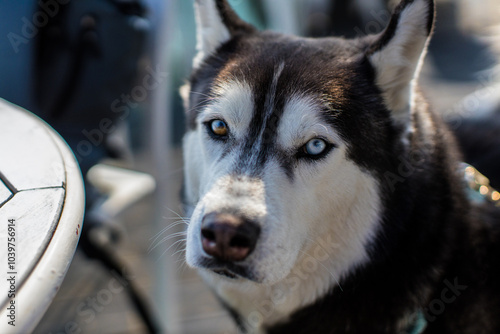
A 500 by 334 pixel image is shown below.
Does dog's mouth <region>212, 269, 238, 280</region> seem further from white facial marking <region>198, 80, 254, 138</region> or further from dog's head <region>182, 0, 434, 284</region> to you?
white facial marking <region>198, 80, 254, 138</region>

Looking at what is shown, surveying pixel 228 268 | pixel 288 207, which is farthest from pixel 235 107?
pixel 228 268

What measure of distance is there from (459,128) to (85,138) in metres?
1.72

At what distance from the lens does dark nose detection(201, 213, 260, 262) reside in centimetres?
112

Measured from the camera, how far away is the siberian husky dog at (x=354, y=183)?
1.33 meters

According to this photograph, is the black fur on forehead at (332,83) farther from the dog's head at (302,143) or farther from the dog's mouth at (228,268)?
the dog's mouth at (228,268)

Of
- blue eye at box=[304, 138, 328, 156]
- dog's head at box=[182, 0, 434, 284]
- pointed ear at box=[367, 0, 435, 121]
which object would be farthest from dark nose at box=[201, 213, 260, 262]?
pointed ear at box=[367, 0, 435, 121]

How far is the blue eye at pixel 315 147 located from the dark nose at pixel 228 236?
0.33 meters

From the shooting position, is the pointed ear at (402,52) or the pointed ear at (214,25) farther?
the pointed ear at (214,25)

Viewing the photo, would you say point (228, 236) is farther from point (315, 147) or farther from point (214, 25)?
point (214, 25)

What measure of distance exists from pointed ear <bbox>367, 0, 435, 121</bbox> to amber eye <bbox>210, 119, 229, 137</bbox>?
1.75ft

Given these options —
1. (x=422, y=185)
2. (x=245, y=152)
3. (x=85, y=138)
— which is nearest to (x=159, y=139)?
(x=85, y=138)

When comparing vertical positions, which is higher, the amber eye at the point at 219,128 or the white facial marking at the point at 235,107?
the white facial marking at the point at 235,107

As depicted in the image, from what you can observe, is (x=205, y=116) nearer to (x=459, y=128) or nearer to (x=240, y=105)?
(x=240, y=105)

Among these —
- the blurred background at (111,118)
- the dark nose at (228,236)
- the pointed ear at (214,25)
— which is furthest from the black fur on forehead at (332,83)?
the blurred background at (111,118)
